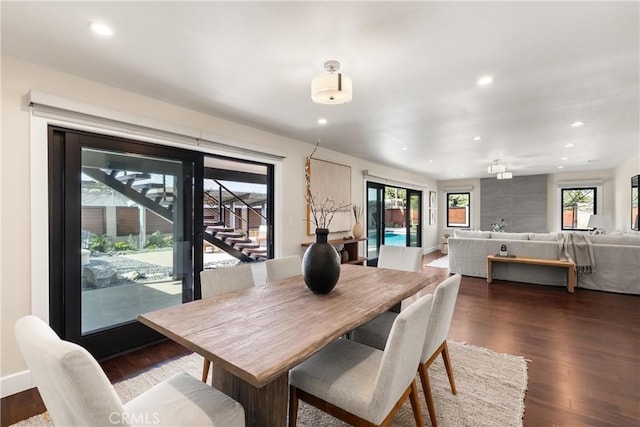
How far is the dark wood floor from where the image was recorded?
191 cm

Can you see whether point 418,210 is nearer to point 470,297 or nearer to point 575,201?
point 575,201

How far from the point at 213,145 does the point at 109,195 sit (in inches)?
43.7

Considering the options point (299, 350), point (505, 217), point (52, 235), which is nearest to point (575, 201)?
point (505, 217)

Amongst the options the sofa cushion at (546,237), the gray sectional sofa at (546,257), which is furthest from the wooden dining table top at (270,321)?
the sofa cushion at (546,237)

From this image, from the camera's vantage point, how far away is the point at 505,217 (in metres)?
A: 8.82

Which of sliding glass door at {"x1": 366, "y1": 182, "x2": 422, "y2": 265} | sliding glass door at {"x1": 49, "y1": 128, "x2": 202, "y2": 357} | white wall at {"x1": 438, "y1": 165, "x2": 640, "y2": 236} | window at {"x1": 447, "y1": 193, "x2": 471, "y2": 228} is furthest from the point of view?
window at {"x1": 447, "y1": 193, "x2": 471, "y2": 228}

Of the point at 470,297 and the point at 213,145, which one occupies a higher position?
the point at 213,145

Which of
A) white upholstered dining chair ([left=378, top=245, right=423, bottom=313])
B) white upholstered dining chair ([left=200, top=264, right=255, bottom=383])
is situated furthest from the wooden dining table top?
white upholstered dining chair ([left=378, top=245, right=423, bottom=313])

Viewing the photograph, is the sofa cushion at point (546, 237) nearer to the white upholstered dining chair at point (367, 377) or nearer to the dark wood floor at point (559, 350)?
the dark wood floor at point (559, 350)

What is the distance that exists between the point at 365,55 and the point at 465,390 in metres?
2.44

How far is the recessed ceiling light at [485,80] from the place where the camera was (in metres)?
2.38

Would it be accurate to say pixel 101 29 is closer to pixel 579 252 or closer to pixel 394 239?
pixel 579 252

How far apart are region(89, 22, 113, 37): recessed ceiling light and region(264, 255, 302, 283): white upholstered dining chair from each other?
1.84 meters

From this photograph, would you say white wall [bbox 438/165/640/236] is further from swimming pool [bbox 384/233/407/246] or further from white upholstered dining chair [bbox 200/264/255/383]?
white upholstered dining chair [bbox 200/264/255/383]
